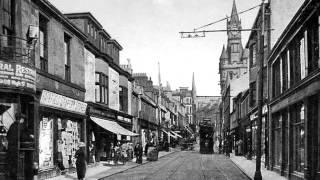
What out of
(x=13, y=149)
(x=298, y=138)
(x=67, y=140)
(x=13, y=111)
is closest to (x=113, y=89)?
(x=67, y=140)

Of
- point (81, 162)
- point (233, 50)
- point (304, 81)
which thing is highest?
point (233, 50)

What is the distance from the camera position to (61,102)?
24.2 m

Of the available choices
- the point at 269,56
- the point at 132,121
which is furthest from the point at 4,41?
the point at 132,121

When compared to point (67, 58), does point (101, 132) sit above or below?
below

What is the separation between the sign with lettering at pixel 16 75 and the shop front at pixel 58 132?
12.7 ft

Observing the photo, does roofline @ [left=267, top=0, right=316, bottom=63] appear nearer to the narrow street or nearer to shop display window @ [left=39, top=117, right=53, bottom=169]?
the narrow street

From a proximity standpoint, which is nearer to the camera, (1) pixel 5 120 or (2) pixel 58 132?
(1) pixel 5 120

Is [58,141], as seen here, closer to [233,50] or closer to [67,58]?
[67,58]

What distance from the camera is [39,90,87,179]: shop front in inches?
848

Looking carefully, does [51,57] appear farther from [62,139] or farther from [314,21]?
[314,21]

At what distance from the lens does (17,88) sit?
16.6 m

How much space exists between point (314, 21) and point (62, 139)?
13.7m

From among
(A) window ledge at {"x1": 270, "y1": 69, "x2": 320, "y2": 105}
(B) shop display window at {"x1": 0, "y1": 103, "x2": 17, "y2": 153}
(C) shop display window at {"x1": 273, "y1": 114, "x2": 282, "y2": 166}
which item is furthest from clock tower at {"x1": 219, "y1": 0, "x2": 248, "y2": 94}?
(B) shop display window at {"x1": 0, "y1": 103, "x2": 17, "y2": 153}

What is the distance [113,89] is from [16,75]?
22052 mm
